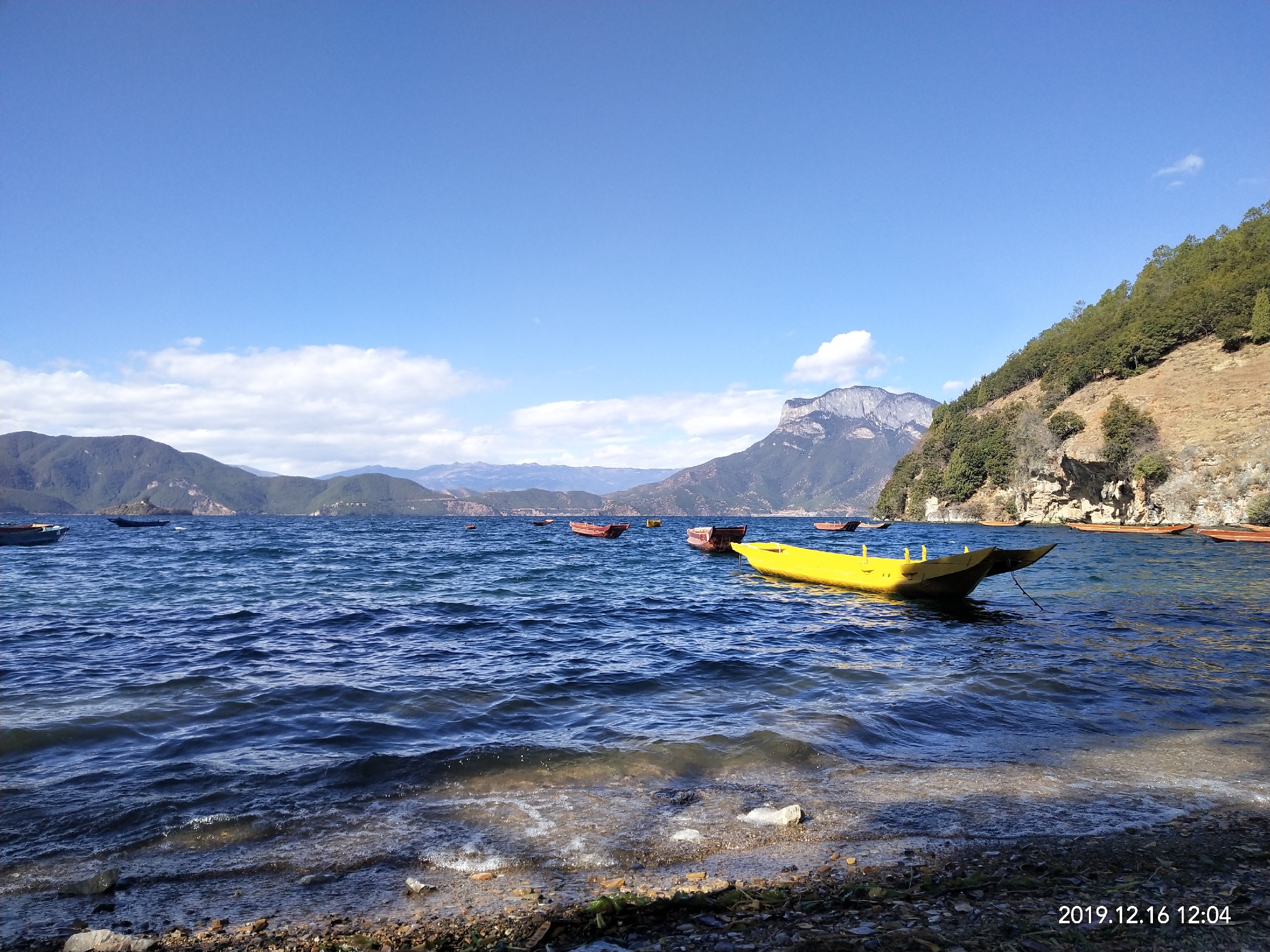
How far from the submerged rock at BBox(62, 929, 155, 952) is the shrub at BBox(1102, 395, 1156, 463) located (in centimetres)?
8180

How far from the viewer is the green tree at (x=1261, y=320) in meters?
63.9

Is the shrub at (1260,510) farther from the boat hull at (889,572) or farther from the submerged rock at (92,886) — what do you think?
the submerged rock at (92,886)

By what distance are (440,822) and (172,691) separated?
689 cm

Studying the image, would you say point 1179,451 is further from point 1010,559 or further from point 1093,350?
point 1010,559

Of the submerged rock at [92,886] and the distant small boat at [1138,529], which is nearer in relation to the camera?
the submerged rock at [92,886]

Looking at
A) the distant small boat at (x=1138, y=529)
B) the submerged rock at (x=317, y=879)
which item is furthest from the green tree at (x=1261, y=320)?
the submerged rock at (x=317, y=879)

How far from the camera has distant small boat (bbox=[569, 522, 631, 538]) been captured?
193 ft

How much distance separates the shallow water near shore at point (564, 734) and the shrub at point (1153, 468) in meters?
53.0

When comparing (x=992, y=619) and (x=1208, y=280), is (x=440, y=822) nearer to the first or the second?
(x=992, y=619)

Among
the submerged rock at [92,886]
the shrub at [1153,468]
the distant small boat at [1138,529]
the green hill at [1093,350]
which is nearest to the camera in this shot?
the submerged rock at [92,886]

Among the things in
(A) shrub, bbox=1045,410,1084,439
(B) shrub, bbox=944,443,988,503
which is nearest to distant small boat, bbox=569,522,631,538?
(A) shrub, bbox=1045,410,1084,439

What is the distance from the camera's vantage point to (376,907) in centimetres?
421

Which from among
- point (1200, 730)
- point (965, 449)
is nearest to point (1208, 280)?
point (965, 449)

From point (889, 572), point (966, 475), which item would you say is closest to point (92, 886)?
point (889, 572)
